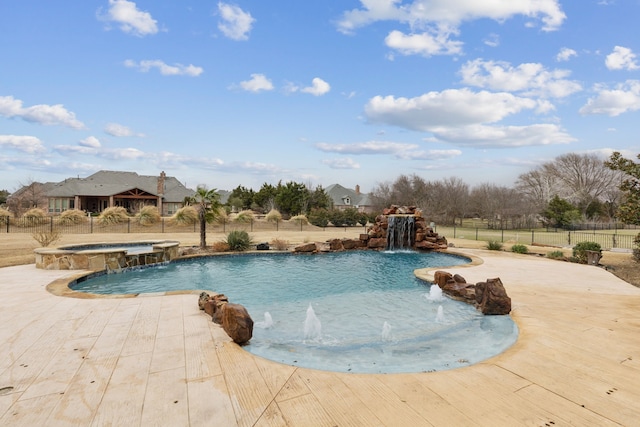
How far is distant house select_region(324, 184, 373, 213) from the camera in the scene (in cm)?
5440

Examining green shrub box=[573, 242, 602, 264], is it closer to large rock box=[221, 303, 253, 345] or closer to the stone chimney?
large rock box=[221, 303, 253, 345]

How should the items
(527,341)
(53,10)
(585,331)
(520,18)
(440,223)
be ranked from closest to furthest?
(527,341), (585,331), (53,10), (520,18), (440,223)

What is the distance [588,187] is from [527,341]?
53318mm

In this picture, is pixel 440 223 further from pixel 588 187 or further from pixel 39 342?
pixel 39 342

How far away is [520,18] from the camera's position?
1188cm

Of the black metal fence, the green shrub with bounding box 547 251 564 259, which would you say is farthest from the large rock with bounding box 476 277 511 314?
the black metal fence


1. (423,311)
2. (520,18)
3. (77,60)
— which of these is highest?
(520,18)

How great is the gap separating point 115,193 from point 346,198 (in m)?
33.8

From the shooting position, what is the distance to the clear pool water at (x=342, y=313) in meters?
4.14

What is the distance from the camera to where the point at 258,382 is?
3.07 m

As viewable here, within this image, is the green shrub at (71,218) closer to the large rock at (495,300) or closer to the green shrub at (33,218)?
the green shrub at (33,218)

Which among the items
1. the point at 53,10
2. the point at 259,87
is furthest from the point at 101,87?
the point at 259,87

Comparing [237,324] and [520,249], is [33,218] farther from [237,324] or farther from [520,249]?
[520,249]

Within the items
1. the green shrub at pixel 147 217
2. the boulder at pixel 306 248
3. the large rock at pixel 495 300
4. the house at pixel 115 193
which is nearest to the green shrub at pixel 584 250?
the large rock at pixel 495 300
